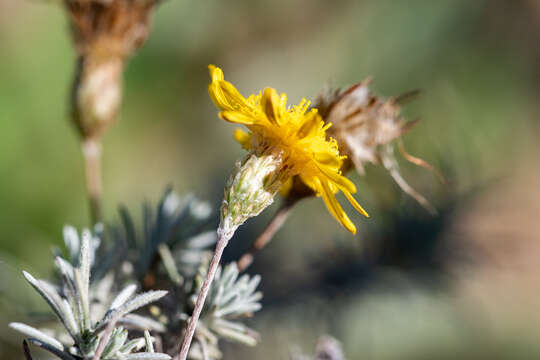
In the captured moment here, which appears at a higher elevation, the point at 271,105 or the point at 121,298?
the point at 271,105

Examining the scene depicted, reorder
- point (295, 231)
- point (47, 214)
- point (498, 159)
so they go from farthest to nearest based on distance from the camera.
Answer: point (47, 214)
point (498, 159)
point (295, 231)

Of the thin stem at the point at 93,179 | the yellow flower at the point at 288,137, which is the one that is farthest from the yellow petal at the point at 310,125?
the thin stem at the point at 93,179

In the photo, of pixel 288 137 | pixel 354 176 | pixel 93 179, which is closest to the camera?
pixel 288 137

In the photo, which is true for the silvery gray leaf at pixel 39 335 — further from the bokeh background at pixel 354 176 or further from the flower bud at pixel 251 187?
the bokeh background at pixel 354 176

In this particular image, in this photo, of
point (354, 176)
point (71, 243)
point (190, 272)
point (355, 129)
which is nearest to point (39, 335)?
point (71, 243)

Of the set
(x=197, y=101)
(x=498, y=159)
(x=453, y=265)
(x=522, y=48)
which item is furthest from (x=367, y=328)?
(x=522, y=48)

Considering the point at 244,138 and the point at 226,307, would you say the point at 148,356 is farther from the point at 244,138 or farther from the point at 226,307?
the point at 244,138

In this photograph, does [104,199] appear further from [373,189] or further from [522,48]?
[522,48]
